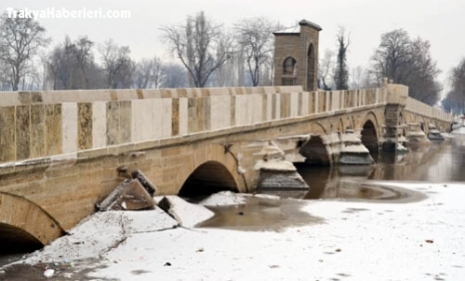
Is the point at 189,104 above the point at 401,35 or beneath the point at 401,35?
beneath

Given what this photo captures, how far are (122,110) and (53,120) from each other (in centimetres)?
165

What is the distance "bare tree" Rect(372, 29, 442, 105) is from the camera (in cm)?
5316

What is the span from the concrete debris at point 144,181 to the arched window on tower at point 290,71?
51.9 feet

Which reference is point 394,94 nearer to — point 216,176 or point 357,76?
point 216,176

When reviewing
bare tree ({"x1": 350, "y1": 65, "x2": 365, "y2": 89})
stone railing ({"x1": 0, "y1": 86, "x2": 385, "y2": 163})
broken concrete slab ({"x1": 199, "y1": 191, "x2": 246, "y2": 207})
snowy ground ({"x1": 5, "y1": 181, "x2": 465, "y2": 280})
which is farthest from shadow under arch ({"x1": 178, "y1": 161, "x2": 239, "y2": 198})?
bare tree ({"x1": 350, "y1": 65, "x2": 365, "y2": 89})

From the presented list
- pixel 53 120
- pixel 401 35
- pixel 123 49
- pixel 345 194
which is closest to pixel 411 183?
pixel 345 194

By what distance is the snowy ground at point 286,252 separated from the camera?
7.65 metres

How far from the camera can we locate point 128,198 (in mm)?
9234

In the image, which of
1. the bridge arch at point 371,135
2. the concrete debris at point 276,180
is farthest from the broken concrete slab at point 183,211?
the bridge arch at point 371,135

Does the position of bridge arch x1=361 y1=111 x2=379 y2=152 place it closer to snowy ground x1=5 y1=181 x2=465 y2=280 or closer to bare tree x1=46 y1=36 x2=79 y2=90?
bare tree x1=46 y1=36 x2=79 y2=90

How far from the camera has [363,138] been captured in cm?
3069

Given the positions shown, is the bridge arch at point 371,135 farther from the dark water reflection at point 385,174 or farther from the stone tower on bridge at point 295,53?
the stone tower on bridge at point 295,53

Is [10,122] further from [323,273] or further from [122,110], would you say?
[323,273]

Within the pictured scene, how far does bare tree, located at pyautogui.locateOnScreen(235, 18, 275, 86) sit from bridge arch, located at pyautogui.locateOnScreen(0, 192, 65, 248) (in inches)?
1394
